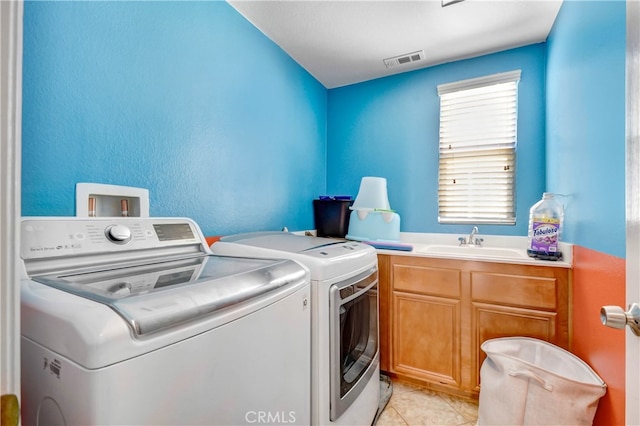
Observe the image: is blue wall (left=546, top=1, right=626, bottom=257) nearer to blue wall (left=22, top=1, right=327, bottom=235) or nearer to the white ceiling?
the white ceiling

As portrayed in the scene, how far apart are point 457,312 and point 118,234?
186 cm

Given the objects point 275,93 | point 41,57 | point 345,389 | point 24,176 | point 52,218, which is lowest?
point 345,389

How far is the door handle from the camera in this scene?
58 centimetres

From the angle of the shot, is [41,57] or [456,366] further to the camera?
[456,366]

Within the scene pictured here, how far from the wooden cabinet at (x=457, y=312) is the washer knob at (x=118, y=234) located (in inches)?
60.4

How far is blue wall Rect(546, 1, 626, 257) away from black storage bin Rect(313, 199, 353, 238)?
1.46 meters

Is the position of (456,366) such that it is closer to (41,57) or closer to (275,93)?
(275,93)

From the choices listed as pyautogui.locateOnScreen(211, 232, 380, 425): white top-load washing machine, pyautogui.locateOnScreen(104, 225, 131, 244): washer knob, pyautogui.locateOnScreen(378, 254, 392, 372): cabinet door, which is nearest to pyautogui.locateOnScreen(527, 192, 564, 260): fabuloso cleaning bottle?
pyautogui.locateOnScreen(378, 254, 392, 372): cabinet door

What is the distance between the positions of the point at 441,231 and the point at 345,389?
159cm

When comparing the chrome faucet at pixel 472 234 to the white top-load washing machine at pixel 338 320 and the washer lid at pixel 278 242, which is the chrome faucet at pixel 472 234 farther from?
the washer lid at pixel 278 242

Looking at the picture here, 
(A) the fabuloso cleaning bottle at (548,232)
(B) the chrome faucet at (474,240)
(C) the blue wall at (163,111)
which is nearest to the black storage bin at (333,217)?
(C) the blue wall at (163,111)

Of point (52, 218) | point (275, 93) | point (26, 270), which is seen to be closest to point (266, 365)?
point (26, 270)

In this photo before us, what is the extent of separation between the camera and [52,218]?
918mm

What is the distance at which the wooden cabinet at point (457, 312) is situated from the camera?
1.59m
